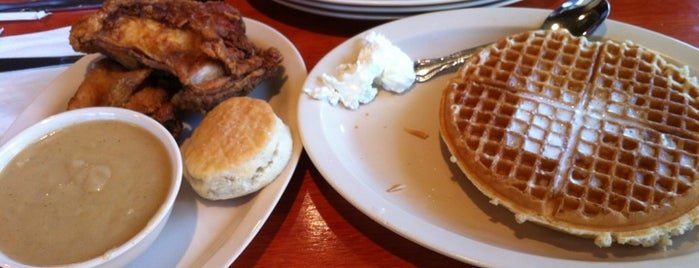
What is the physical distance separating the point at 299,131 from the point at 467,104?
1.84ft

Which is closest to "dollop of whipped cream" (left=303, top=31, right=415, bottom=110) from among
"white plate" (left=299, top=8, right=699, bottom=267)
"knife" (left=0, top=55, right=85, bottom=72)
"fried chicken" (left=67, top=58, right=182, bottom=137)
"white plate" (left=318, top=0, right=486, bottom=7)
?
"white plate" (left=299, top=8, right=699, bottom=267)

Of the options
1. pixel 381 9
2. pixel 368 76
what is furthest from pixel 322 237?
pixel 381 9

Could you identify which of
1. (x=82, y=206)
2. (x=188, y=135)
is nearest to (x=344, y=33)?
(x=188, y=135)

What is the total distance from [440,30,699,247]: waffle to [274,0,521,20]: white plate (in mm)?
309

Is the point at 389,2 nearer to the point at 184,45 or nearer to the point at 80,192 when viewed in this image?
the point at 184,45

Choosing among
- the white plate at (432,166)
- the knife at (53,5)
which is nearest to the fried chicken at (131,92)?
the white plate at (432,166)

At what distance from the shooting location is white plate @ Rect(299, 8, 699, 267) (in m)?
1.18

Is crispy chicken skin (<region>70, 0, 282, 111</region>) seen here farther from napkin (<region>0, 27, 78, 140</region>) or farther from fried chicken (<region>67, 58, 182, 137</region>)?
napkin (<region>0, 27, 78, 140</region>)

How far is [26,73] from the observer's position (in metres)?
1.92

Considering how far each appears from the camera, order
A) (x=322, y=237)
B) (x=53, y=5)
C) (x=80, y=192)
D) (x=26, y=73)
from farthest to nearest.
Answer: (x=53, y=5)
(x=26, y=73)
(x=322, y=237)
(x=80, y=192)

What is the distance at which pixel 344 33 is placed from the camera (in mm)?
2062

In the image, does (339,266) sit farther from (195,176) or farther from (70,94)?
(70,94)

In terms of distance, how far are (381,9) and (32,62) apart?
1.47 m

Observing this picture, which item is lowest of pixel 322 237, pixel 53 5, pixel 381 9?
pixel 322 237
